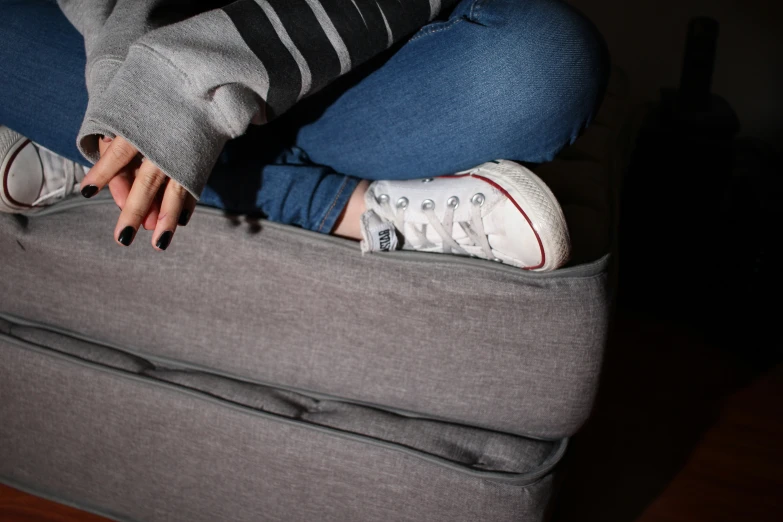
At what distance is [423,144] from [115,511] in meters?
0.62

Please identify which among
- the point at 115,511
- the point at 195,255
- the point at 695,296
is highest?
the point at 195,255

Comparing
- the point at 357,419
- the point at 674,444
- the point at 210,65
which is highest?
Result: the point at 210,65

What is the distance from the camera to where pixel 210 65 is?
21.4 inches

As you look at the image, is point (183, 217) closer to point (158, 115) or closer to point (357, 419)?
point (158, 115)

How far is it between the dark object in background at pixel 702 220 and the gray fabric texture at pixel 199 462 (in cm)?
70

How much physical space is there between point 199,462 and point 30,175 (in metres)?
0.41

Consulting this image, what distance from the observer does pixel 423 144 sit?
711 mm

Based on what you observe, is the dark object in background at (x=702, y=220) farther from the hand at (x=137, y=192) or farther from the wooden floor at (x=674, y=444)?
the hand at (x=137, y=192)

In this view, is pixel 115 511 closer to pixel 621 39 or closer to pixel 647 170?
pixel 647 170

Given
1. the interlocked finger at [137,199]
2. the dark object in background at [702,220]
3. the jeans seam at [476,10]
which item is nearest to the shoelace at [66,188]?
the interlocked finger at [137,199]

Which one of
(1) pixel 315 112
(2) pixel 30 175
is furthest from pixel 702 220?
(2) pixel 30 175

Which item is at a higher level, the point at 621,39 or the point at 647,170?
the point at 621,39

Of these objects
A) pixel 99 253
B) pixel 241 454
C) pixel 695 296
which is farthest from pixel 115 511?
pixel 695 296

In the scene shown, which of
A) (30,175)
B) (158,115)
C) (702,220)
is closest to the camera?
(158,115)
